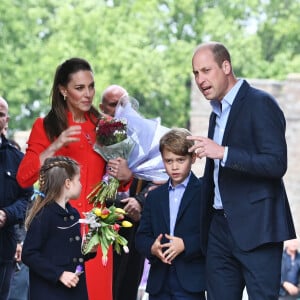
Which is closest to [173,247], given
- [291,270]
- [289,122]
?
[291,270]

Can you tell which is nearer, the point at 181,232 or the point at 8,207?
the point at 181,232

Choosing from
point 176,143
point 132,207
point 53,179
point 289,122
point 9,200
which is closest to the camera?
point 53,179

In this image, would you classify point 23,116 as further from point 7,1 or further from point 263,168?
point 263,168

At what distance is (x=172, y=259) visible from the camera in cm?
665

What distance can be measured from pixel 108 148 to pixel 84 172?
0.69 ft

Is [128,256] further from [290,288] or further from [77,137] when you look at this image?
[290,288]

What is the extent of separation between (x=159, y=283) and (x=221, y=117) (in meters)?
1.13

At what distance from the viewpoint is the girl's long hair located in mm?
6387

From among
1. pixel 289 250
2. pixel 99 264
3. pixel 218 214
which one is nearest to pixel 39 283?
pixel 99 264

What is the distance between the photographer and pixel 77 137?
22.3ft

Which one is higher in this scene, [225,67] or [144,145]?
[225,67]

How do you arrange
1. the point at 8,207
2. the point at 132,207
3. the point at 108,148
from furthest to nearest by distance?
the point at 8,207, the point at 132,207, the point at 108,148

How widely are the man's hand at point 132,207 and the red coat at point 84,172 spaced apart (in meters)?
0.59

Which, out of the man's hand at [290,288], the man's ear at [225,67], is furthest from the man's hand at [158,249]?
the man's hand at [290,288]
